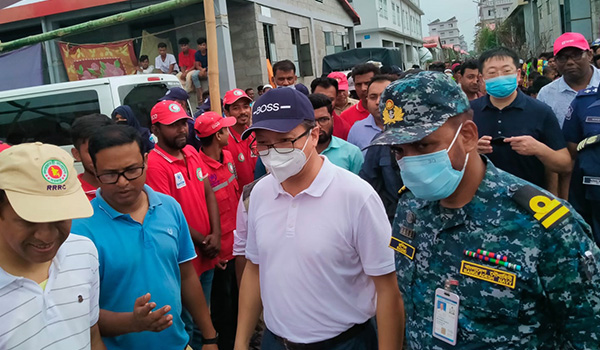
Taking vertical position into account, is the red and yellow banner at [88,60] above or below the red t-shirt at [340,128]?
above

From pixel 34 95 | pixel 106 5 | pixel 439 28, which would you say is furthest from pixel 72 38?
pixel 439 28

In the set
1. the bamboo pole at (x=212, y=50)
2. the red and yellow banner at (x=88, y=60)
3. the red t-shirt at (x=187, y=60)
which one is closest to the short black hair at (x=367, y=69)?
the bamboo pole at (x=212, y=50)

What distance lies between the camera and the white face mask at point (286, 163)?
6.93 feet

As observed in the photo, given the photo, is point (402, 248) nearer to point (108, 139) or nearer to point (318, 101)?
point (108, 139)

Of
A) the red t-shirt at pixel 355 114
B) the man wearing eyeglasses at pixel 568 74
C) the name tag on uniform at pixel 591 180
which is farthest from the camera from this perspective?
the red t-shirt at pixel 355 114

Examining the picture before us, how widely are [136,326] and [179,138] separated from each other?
1914 mm

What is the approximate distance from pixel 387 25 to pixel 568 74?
40.8 metres

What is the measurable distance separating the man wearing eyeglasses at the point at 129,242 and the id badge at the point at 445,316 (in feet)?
3.89

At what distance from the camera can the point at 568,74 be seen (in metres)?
4.92

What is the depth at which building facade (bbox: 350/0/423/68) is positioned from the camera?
40438 millimetres

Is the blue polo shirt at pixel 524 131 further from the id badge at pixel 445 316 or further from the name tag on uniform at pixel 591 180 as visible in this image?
the id badge at pixel 445 316

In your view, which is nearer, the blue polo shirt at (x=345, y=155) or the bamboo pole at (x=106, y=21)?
Answer: the blue polo shirt at (x=345, y=155)

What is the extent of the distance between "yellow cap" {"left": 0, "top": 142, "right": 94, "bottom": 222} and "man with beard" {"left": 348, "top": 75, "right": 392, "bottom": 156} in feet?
8.70

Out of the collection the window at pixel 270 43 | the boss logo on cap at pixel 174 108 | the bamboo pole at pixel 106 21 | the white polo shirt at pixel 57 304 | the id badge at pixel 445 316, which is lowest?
the id badge at pixel 445 316
